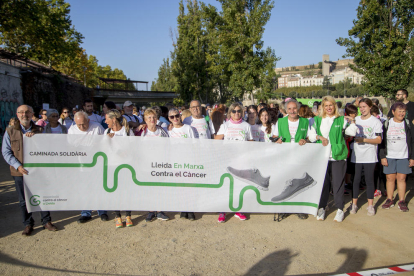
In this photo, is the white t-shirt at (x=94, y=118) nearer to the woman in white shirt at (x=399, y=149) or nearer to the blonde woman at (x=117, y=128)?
the blonde woman at (x=117, y=128)

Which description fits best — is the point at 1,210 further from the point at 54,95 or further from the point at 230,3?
the point at 54,95

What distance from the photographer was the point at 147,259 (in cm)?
367

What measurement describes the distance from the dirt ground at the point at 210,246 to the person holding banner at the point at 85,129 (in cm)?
12

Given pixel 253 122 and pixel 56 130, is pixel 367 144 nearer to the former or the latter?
pixel 253 122

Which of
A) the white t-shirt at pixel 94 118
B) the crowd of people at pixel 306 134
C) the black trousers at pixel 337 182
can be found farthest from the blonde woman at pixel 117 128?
the black trousers at pixel 337 182

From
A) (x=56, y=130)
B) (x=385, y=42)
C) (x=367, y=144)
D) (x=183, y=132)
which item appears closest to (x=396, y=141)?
(x=367, y=144)

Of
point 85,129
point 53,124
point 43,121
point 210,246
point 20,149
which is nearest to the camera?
point 210,246

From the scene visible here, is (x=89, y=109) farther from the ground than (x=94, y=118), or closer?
farther from the ground

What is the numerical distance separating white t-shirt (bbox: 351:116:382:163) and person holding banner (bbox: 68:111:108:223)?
4409 mm

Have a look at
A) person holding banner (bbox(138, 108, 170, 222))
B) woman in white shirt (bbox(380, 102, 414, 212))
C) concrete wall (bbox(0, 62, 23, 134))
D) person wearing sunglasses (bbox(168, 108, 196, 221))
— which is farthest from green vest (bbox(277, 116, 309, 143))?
concrete wall (bbox(0, 62, 23, 134))

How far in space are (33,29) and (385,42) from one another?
22195 mm

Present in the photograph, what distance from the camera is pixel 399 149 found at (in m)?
5.15

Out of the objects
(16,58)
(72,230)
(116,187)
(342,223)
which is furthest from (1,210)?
(16,58)

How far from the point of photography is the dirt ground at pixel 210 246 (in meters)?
3.48
